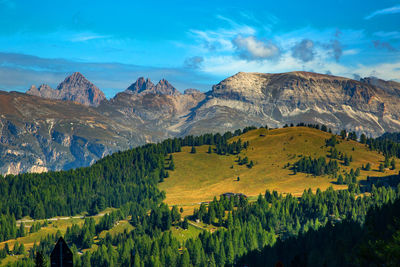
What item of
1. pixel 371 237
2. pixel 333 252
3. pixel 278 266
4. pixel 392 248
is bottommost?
pixel 333 252

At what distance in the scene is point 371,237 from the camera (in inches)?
5463

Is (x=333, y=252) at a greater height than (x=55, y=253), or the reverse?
(x=55, y=253)

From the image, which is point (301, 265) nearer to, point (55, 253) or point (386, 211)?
point (55, 253)

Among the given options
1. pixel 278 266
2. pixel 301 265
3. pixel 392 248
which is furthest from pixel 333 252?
pixel 278 266

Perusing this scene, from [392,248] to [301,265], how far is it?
31489 mm

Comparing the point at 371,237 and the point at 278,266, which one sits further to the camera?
the point at 371,237

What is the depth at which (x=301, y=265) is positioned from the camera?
43000mm

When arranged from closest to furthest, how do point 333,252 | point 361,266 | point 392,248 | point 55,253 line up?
point 55,253, point 392,248, point 361,266, point 333,252

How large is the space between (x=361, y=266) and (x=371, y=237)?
63.6 metres

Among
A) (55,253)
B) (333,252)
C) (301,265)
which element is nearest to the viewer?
(55,253)

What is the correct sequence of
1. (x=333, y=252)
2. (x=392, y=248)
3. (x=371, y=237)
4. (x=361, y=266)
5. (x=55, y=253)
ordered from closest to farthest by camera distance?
(x=55, y=253) → (x=392, y=248) → (x=361, y=266) → (x=371, y=237) → (x=333, y=252)

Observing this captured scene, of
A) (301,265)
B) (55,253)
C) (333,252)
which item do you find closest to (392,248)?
(301,265)

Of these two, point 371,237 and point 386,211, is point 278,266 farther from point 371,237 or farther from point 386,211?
point 386,211

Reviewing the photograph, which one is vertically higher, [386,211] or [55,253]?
[55,253]
